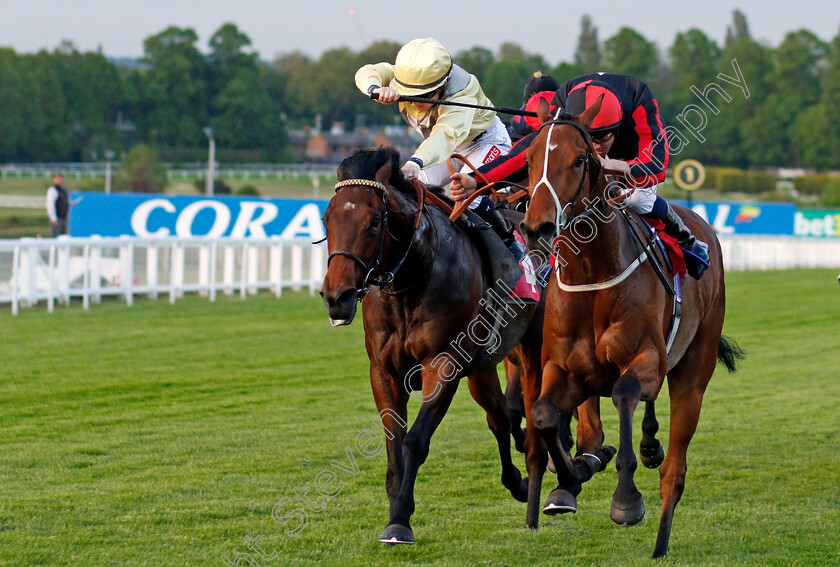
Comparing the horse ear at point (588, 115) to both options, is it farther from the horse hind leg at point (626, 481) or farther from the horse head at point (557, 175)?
the horse hind leg at point (626, 481)

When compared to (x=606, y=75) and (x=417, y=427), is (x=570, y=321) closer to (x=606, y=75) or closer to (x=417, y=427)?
(x=417, y=427)

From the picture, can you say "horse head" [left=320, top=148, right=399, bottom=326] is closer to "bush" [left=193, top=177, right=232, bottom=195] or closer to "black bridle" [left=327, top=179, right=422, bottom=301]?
"black bridle" [left=327, top=179, right=422, bottom=301]

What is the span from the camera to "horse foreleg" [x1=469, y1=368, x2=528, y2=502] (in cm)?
561

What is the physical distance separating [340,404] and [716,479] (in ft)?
11.4

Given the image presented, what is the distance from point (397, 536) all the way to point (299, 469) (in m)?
1.85

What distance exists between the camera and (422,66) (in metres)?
5.38

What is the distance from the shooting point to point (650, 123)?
4.99 metres

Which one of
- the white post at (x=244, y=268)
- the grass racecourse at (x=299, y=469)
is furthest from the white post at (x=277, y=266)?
the grass racecourse at (x=299, y=469)

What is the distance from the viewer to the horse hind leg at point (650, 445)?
5973 mm

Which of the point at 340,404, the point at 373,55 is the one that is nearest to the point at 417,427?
the point at 340,404

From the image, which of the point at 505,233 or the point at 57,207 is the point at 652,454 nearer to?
the point at 505,233

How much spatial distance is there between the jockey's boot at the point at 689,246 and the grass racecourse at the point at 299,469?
128cm

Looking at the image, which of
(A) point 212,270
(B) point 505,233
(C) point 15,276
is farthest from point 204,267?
(B) point 505,233

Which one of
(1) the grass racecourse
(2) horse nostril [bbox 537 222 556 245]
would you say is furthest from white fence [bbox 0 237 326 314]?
(2) horse nostril [bbox 537 222 556 245]
